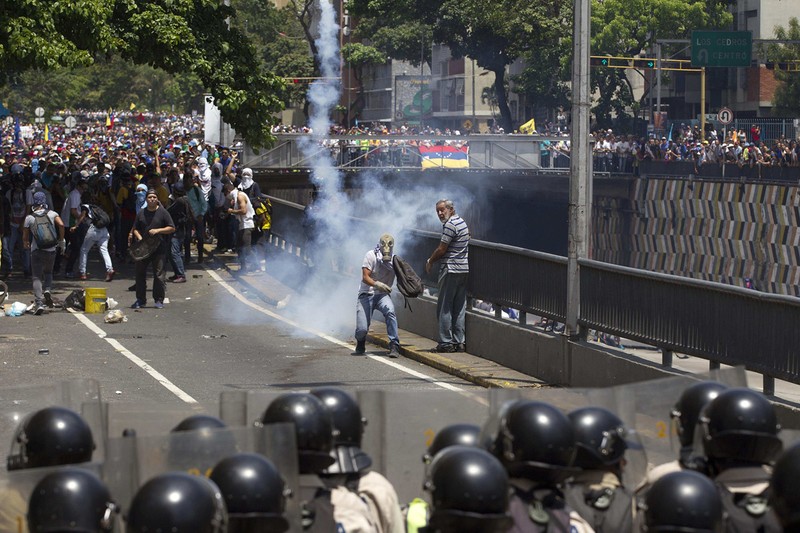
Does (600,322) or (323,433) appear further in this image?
(600,322)

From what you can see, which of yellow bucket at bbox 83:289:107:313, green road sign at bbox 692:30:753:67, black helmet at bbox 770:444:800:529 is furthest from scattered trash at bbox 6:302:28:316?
green road sign at bbox 692:30:753:67

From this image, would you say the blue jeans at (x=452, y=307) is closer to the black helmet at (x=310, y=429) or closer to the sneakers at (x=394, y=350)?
the sneakers at (x=394, y=350)

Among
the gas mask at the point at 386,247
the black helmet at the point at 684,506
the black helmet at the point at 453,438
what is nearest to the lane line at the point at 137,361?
the gas mask at the point at 386,247

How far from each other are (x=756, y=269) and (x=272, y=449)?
33.9 metres

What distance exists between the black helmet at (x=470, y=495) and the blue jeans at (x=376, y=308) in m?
11.3

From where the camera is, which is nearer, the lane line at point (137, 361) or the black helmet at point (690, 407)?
the black helmet at point (690, 407)

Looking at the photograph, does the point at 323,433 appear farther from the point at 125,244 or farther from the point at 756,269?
the point at 756,269

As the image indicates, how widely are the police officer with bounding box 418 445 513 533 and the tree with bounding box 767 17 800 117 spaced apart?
199ft

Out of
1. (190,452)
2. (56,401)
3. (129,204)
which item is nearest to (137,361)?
(56,401)

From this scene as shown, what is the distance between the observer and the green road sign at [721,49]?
56094 millimetres

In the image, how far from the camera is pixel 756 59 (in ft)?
A: 222

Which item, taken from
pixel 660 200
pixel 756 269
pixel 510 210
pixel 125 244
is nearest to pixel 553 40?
pixel 510 210

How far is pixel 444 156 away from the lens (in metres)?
45.5

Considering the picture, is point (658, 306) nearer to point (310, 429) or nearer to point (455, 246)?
point (455, 246)
